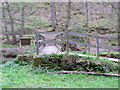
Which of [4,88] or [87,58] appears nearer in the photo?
[4,88]

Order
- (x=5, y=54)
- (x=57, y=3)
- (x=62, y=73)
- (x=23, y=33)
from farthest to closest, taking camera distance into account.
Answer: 1. (x=57, y=3)
2. (x=23, y=33)
3. (x=5, y=54)
4. (x=62, y=73)

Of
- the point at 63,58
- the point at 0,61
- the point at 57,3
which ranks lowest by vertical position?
the point at 0,61

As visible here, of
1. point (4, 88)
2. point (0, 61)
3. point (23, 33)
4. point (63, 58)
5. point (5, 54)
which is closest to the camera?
point (4, 88)

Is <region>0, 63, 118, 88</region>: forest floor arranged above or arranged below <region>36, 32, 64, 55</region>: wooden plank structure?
below

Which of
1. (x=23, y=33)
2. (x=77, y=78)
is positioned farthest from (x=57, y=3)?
(x=77, y=78)

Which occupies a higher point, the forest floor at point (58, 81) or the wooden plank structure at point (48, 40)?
the wooden plank structure at point (48, 40)

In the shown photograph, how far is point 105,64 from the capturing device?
6812 millimetres

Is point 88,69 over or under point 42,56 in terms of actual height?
under

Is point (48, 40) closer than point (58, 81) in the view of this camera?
No

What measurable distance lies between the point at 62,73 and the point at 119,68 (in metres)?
2.43

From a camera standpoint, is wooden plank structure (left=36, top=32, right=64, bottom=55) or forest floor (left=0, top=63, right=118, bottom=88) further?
wooden plank structure (left=36, top=32, right=64, bottom=55)

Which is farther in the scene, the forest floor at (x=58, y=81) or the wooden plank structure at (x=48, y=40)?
the wooden plank structure at (x=48, y=40)

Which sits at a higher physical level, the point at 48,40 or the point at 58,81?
the point at 48,40

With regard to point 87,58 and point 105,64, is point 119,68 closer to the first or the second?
point 105,64
